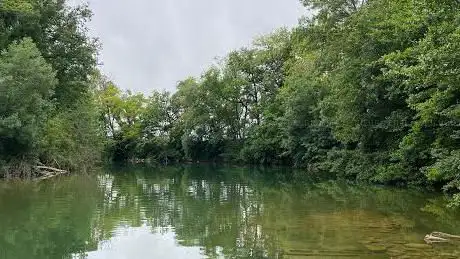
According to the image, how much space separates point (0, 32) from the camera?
104ft

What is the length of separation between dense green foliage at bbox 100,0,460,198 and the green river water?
2.78 m

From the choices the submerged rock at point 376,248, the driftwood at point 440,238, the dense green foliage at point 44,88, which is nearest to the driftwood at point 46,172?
the dense green foliage at point 44,88

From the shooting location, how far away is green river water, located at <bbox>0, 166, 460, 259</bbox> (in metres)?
10.5

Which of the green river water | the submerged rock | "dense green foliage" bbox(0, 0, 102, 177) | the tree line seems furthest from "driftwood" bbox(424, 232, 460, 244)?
"dense green foliage" bbox(0, 0, 102, 177)

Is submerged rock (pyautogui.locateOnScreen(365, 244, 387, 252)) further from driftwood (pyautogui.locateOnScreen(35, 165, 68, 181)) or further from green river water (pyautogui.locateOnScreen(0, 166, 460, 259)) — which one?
driftwood (pyautogui.locateOnScreen(35, 165, 68, 181))

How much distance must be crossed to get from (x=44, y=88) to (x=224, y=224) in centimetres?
1892

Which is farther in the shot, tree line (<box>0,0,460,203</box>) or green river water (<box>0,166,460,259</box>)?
tree line (<box>0,0,460,203</box>)

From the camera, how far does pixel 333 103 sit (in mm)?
30359

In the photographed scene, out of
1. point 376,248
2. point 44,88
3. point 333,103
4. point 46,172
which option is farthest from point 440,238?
point 46,172

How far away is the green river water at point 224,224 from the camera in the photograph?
10484mm

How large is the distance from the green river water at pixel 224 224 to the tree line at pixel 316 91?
2.61 metres

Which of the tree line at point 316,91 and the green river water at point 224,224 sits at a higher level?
the tree line at point 316,91

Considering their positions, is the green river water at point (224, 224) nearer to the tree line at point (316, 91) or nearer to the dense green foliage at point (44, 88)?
the tree line at point (316, 91)

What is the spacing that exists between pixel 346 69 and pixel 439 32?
11566 millimetres
